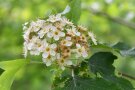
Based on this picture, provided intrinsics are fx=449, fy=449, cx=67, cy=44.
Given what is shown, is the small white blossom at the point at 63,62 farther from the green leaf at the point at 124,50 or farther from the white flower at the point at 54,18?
the green leaf at the point at 124,50

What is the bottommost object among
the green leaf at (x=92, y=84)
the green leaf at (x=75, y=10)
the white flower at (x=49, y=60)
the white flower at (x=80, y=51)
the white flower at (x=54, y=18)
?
the green leaf at (x=92, y=84)

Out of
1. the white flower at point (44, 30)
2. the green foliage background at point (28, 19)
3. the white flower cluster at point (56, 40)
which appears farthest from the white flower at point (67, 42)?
the green foliage background at point (28, 19)

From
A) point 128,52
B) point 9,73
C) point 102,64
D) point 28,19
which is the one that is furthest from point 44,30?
point 28,19

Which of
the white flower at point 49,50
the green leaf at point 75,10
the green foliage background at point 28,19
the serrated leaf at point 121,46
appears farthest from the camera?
the green foliage background at point 28,19

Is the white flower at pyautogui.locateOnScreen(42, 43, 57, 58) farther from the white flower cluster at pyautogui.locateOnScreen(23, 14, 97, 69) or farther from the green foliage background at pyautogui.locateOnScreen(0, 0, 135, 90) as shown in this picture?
Result: the green foliage background at pyautogui.locateOnScreen(0, 0, 135, 90)

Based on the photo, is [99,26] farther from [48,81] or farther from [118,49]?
[118,49]

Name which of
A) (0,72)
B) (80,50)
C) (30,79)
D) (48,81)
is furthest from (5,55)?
(80,50)
